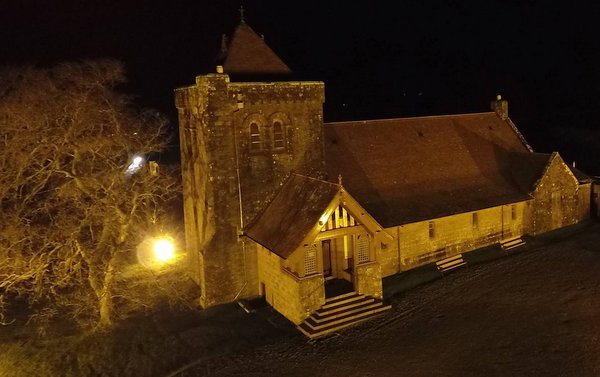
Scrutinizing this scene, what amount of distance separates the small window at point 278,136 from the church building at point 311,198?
5 cm

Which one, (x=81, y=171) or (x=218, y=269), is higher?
(x=81, y=171)

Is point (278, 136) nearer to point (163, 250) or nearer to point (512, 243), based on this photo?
point (163, 250)

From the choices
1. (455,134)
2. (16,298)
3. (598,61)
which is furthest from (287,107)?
(598,61)

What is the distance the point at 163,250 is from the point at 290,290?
10146 mm

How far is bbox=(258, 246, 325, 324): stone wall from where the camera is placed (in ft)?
64.4

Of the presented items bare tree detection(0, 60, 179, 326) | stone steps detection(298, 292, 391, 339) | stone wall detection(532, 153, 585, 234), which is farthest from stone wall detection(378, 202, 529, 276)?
bare tree detection(0, 60, 179, 326)

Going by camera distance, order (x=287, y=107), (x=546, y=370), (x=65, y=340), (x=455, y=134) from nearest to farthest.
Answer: (x=546, y=370)
(x=65, y=340)
(x=287, y=107)
(x=455, y=134)

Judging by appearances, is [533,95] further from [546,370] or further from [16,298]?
[16,298]

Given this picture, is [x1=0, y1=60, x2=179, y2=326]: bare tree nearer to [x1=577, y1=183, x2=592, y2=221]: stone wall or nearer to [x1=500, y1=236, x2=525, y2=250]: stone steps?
[x1=500, y1=236, x2=525, y2=250]: stone steps

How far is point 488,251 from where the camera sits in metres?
26.8

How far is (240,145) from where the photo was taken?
21.7m

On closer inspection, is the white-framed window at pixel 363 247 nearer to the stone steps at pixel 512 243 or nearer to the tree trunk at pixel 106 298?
the tree trunk at pixel 106 298

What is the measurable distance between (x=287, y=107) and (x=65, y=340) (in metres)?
12.7

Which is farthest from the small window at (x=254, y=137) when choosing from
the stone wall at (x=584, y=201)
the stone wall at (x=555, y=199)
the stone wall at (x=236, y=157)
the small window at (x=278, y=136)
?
the stone wall at (x=584, y=201)
